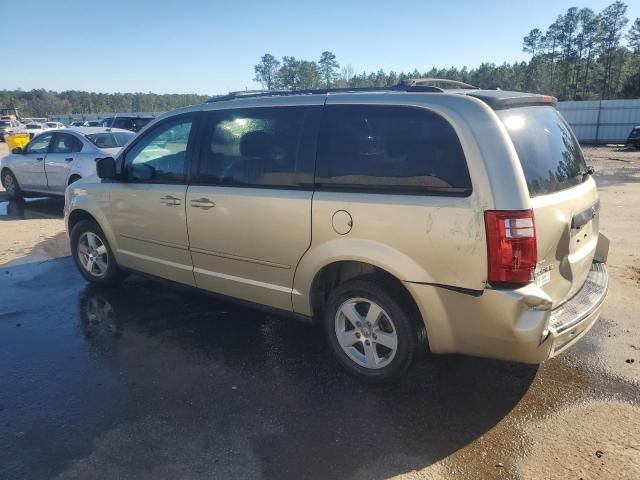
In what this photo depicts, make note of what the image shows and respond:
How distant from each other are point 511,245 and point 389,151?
97 cm

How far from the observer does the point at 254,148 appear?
156 inches

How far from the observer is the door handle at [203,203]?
4.14 m

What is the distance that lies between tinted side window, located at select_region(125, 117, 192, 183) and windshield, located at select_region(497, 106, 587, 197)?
9.02 ft

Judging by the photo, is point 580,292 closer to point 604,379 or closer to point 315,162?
point 604,379

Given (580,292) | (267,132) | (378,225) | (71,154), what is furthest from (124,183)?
(71,154)

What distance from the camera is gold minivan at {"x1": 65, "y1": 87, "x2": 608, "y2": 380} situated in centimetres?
289

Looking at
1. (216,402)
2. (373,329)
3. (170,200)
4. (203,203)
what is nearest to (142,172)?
(170,200)

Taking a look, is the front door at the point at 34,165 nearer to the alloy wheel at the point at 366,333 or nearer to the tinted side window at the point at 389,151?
the tinted side window at the point at 389,151

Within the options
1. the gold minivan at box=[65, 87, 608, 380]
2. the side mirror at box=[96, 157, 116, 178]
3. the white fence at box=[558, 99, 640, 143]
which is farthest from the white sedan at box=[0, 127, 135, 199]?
the white fence at box=[558, 99, 640, 143]

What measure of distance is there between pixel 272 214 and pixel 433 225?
127 centimetres

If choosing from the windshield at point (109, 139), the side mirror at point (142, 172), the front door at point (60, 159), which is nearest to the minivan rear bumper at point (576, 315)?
the side mirror at point (142, 172)

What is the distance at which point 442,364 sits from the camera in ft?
12.5

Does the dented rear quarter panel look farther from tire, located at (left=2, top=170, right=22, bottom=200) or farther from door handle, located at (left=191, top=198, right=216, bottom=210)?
tire, located at (left=2, top=170, right=22, bottom=200)

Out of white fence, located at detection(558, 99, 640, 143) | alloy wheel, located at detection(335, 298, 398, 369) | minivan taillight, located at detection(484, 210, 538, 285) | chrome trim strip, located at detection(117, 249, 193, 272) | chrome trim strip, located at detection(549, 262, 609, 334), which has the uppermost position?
minivan taillight, located at detection(484, 210, 538, 285)
